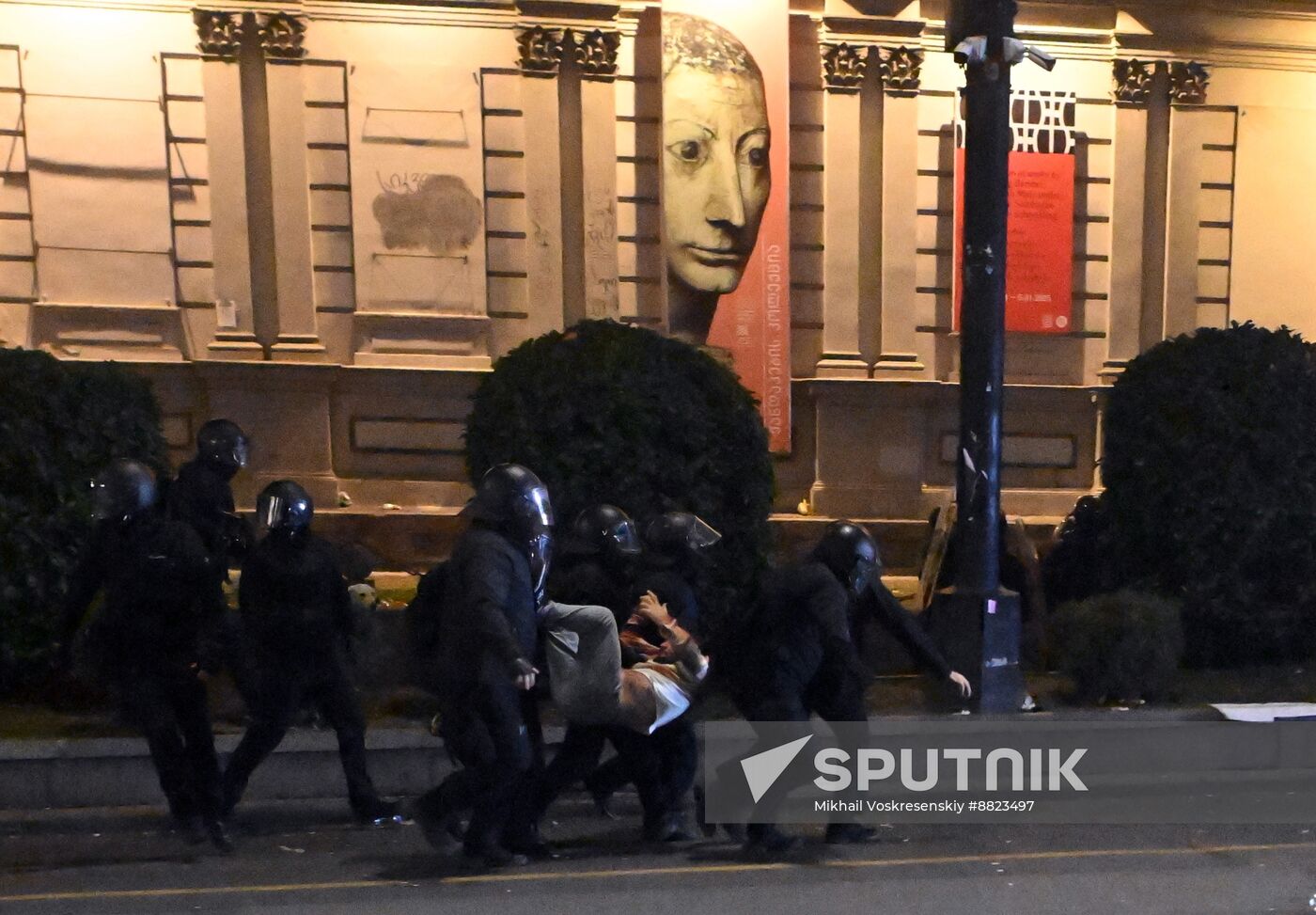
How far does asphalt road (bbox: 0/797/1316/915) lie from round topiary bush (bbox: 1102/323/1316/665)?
2250mm

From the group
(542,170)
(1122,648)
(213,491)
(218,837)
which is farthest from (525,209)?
(218,837)

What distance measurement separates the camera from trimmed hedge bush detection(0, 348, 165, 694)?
670 cm

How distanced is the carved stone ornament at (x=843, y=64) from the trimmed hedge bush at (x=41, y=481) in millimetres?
8343

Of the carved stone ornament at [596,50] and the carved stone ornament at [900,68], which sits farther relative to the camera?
the carved stone ornament at [900,68]

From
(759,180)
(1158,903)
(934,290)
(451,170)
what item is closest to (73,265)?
(451,170)

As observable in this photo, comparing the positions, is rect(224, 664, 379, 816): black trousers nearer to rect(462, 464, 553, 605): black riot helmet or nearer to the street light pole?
rect(462, 464, 553, 605): black riot helmet

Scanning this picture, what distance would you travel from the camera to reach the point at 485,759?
4.97 meters

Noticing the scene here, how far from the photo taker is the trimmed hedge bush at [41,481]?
670 centimetres

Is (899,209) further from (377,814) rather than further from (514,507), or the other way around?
(377,814)

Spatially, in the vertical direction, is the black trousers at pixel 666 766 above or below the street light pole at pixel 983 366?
below

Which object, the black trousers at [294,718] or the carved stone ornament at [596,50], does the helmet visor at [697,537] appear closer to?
the black trousers at [294,718]

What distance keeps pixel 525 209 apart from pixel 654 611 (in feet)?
25.3

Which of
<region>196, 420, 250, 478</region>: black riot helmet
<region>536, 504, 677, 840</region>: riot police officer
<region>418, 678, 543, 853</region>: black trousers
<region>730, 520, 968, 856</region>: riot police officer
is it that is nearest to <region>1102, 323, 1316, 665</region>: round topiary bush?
<region>730, 520, 968, 856</region>: riot police officer

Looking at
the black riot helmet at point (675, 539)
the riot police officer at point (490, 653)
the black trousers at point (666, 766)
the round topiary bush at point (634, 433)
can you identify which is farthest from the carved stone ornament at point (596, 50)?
the black trousers at point (666, 766)
